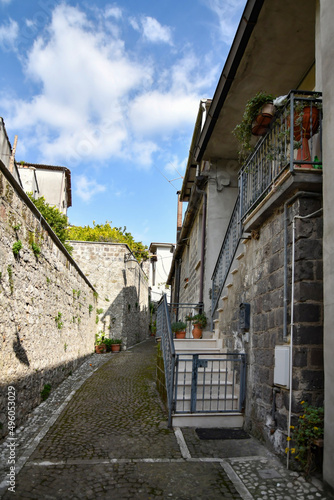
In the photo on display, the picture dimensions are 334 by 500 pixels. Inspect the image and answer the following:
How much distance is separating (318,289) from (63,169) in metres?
20.9

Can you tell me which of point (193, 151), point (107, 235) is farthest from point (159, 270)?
point (193, 151)

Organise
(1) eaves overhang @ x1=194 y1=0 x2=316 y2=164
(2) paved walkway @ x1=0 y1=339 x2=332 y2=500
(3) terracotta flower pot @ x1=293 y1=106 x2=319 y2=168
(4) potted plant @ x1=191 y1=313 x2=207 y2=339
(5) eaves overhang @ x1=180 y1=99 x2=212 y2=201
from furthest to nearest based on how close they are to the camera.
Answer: (5) eaves overhang @ x1=180 y1=99 x2=212 y2=201
(4) potted plant @ x1=191 y1=313 x2=207 y2=339
(1) eaves overhang @ x1=194 y1=0 x2=316 y2=164
(3) terracotta flower pot @ x1=293 y1=106 x2=319 y2=168
(2) paved walkway @ x1=0 y1=339 x2=332 y2=500

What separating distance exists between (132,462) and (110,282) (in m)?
13.3

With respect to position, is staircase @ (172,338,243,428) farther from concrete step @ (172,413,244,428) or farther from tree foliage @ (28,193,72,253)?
tree foliage @ (28,193,72,253)

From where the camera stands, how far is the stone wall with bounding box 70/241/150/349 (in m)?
16.1

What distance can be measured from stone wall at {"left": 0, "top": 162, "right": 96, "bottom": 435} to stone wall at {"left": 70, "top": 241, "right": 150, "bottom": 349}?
7420mm

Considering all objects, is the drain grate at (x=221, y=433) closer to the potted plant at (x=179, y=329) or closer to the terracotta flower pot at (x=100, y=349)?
the potted plant at (x=179, y=329)

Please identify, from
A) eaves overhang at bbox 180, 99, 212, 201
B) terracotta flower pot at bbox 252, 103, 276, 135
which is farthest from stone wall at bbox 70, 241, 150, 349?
terracotta flower pot at bbox 252, 103, 276, 135

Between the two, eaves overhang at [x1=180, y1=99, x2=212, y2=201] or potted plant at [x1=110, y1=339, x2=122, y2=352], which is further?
potted plant at [x1=110, y1=339, x2=122, y2=352]

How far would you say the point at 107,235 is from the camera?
2427cm

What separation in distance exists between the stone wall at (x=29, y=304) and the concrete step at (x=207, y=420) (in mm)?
2076

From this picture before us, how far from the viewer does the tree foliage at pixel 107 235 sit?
24.0m

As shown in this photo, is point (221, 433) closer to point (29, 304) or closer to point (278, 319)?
point (278, 319)

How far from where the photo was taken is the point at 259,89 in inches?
267
